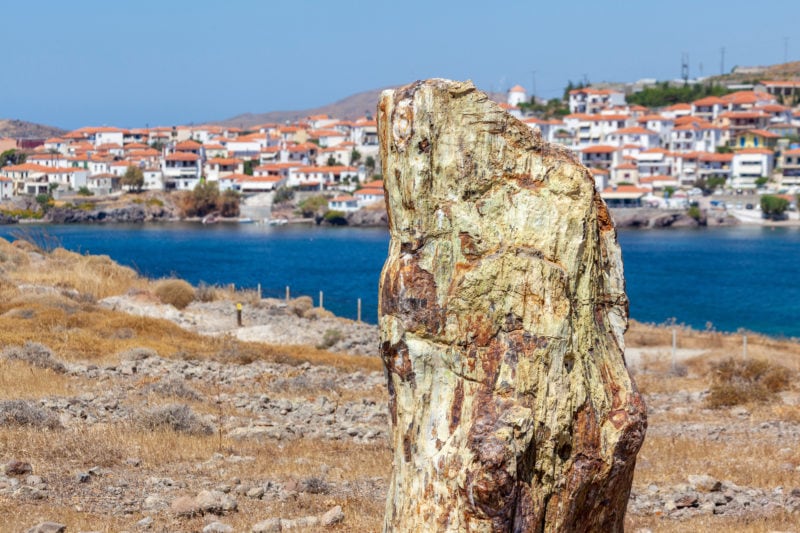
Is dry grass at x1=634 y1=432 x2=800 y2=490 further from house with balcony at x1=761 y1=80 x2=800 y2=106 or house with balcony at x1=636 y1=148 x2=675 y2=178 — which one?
house with balcony at x1=761 y1=80 x2=800 y2=106

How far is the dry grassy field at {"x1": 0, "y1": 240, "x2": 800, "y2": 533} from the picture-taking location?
9766 millimetres

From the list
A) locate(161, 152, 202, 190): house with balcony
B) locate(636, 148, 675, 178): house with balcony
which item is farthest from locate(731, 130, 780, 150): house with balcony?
locate(161, 152, 202, 190): house with balcony

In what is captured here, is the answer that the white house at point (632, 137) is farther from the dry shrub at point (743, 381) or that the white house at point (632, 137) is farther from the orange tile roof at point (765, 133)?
the dry shrub at point (743, 381)

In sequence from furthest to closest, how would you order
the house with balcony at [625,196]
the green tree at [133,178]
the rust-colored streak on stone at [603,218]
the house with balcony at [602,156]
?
the green tree at [133,178], the house with balcony at [602,156], the house with balcony at [625,196], the rust-colored streak on stone at [603,218]

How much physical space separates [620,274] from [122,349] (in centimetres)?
1506

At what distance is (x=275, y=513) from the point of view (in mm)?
9508

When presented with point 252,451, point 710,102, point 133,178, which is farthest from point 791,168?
point 252,451

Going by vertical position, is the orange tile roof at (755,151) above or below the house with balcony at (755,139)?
below

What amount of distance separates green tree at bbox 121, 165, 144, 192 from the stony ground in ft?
444

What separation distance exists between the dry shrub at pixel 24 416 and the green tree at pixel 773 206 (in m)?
124

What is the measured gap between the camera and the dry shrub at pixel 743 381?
18250 millimetres

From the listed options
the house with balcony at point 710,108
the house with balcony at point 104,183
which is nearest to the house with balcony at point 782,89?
the house with balcony at point 710,108

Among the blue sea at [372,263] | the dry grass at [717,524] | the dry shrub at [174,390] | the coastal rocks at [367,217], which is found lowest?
the blue sea at [372,263]

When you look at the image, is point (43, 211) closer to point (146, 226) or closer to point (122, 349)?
point (146, 226)
